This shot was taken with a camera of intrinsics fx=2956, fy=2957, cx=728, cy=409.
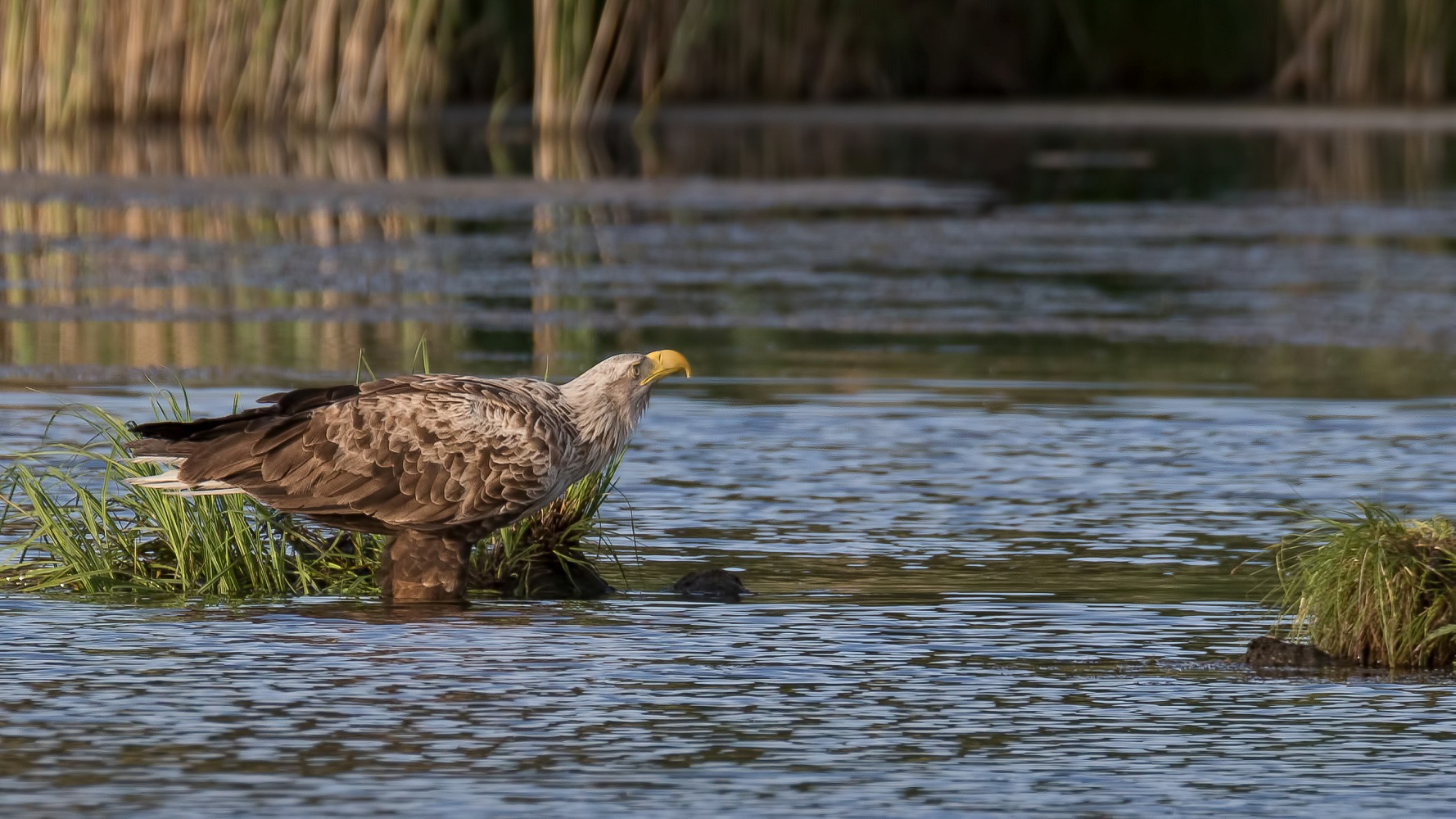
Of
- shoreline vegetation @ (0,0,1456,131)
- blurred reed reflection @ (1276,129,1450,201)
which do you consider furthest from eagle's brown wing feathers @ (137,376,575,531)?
shoreline vegetation @ (0,0,1456,131)

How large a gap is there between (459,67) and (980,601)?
31.8 metres

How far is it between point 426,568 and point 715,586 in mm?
914

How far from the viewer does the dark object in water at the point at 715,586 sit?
935cm

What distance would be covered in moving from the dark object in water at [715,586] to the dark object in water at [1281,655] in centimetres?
175

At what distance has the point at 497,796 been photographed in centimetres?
662

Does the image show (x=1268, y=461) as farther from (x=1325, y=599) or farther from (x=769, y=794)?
(x=769, y=794)

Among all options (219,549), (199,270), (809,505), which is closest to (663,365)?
(219,549)

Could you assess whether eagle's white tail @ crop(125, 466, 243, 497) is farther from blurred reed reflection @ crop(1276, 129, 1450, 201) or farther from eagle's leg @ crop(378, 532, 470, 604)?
blurred reed reflection @ crop(1276, 129, 1450, 201)

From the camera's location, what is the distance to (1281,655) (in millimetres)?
8305

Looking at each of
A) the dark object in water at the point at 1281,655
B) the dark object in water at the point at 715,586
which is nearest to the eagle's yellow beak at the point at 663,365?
the dark object in water at the point at 715,586

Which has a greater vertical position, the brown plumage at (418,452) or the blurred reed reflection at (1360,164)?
the blurred reed reflection at (1360,164)

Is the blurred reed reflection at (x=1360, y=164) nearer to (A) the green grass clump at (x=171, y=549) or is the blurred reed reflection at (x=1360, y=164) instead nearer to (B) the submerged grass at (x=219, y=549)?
(B) the submerged grass at (x=219, y=549)

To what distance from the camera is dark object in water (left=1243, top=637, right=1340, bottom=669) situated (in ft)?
27.2

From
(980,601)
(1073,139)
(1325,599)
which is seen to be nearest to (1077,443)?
(980,601)
